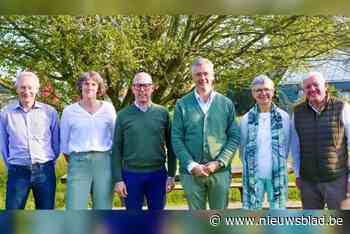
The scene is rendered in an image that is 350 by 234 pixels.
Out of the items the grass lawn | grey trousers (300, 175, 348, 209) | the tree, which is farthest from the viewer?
the tree

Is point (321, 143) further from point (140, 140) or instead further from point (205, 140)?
point (140, 140)

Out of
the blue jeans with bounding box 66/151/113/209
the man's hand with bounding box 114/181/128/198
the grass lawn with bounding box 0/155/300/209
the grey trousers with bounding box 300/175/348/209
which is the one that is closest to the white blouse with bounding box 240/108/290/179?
the grass lawn with bounding box 0/155/300/209

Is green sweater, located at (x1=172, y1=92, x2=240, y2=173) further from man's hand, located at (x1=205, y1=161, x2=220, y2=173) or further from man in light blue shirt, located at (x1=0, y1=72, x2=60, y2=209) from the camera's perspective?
man in light blue shirt, located at (x1=0, y1=72, x2=60, y2=209)

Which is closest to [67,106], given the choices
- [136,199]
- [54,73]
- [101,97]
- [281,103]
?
[101,97]

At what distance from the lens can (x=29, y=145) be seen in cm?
371

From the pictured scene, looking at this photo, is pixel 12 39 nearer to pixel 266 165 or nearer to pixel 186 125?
pixel 186 125

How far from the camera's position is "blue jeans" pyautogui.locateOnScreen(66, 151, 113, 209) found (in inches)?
147

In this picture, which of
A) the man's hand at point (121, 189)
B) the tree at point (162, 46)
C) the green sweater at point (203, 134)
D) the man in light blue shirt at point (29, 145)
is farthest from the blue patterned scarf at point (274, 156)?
the man in light blue shirt at point (29, 145)

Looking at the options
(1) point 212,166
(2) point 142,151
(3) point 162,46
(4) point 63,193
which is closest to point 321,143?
(1) point 212,166

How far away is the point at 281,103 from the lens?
3791 mm

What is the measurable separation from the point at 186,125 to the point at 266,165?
62 centimetres

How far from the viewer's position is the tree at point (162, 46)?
167 inches

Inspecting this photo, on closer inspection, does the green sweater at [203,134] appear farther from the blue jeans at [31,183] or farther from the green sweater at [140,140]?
the blue jeans at [31,183]

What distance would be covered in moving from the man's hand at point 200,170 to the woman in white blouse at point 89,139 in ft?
2.08
